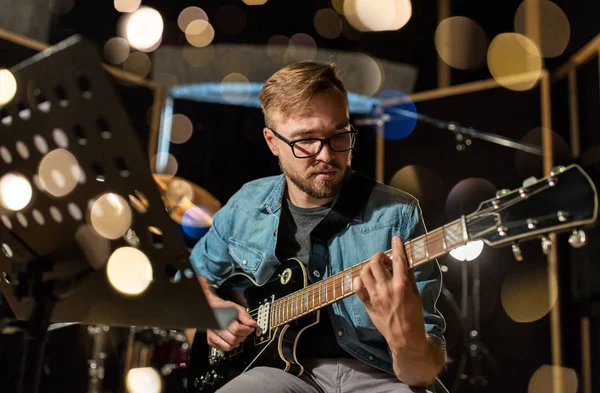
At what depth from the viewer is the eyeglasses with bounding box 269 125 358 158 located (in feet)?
5.21

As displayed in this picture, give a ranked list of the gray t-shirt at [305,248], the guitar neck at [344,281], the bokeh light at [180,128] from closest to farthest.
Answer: the guitar neck at [344,281] → the gray t-shirt at [305,248] → the bokeh light at [180,128]

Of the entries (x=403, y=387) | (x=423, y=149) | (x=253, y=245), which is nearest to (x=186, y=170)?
(x=423, y=149)

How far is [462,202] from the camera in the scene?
125 inches

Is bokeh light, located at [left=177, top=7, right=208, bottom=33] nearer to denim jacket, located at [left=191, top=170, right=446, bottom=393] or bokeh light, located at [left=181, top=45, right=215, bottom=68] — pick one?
bokeh light, located at [left=181, top=45, right=215, bottom=68]

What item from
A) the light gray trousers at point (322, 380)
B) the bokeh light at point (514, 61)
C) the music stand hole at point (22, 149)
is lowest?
the light gray trousers at point (322, 380)

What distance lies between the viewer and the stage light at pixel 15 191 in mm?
974

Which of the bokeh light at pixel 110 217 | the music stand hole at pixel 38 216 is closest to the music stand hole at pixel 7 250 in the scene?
the music stand hole at pixel 38 216

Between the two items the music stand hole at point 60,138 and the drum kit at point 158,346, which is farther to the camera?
the drum kit at point 158,346

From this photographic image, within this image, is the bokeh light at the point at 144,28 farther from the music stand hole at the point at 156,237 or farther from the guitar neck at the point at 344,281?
the music stand hole at the point at 156,237

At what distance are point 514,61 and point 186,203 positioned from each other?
80.0 inches

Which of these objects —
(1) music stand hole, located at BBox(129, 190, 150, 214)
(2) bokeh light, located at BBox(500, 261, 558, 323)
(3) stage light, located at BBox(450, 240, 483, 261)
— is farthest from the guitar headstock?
(2) bokeh light, located at BBox(500, 261, 558, 323)

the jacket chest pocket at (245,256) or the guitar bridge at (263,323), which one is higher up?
the jacket chest pocket at (245,256)

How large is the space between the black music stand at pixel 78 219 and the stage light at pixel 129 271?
0.01 meters

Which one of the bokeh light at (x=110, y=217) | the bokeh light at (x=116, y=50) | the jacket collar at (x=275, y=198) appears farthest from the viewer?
the bokeh light at (x=116, y=50)
